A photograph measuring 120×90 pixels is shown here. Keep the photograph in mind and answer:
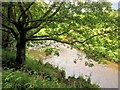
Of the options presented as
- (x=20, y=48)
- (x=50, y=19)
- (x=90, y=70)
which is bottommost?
(x=90, y=70)

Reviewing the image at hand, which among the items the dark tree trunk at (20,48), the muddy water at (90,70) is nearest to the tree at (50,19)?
the dark tree trunk at (20,48)

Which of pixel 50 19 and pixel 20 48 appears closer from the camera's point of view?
pixel 50 19

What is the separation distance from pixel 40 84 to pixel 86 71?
265 inches

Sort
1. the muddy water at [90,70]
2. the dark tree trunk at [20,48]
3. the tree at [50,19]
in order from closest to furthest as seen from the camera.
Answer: the tree at [50,19], the dark tree trunk at [20,48], the muddy water at [90,70]

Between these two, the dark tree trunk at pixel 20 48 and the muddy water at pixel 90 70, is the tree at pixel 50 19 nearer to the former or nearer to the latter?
the dark tree trunk at pixel 20 48

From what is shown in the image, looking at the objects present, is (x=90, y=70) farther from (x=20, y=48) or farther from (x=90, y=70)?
(x=20, y=48)

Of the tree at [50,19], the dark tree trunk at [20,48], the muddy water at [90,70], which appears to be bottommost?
the muddy water at [90,70]

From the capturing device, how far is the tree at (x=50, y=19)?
21.5ft

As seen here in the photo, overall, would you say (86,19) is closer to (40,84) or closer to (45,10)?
(45,10)

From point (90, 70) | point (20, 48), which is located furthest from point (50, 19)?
point (90, 70)

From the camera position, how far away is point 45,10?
7352 mm

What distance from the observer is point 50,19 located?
22.4 ft

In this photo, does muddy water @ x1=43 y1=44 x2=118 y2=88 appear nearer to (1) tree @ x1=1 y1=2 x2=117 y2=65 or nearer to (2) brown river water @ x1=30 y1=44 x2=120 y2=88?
(2) brown river water @ x1=30 y1=44 x2=120 y2=88

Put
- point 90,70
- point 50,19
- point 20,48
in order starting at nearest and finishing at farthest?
point 50,19 → point 20,48 → point 90,70
